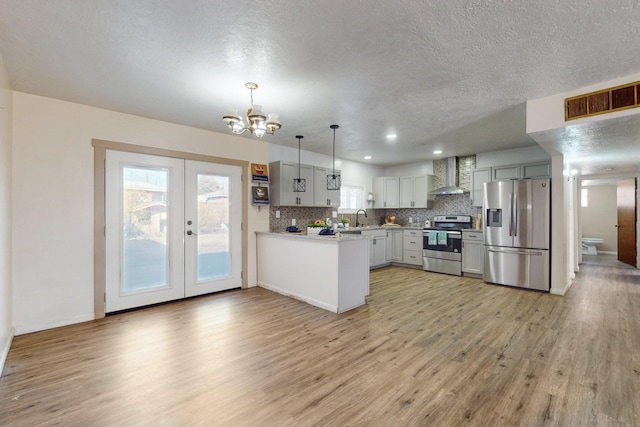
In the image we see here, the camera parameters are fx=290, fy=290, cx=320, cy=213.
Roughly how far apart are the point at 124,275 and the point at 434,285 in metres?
4.75

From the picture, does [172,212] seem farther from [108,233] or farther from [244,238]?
[244,238]

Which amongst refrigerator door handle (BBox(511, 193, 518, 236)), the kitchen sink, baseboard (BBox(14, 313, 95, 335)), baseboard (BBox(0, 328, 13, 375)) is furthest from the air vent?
baseboard (BBox(14, 313, 95, 335))

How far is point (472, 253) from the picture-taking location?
565cm

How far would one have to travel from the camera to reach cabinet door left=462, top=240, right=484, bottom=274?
554 centimetres

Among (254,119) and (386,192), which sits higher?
(254,119)

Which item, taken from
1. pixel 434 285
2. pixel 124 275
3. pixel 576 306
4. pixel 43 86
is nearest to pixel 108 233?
pixel 124 275

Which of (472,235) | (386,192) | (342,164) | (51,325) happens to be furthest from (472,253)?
(51,325)

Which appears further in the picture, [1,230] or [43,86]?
[43,86]

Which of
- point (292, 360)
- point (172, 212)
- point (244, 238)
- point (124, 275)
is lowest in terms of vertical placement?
point (292, 360)

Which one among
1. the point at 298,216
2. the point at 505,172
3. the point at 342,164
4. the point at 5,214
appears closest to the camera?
the point at 5,214

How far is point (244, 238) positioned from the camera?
4.91 metres

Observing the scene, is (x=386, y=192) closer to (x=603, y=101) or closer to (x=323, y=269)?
(x=323, y=269)

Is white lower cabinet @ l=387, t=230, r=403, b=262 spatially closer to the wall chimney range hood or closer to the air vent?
the wall chimney range hood

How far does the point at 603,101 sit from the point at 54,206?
5.86 metres
